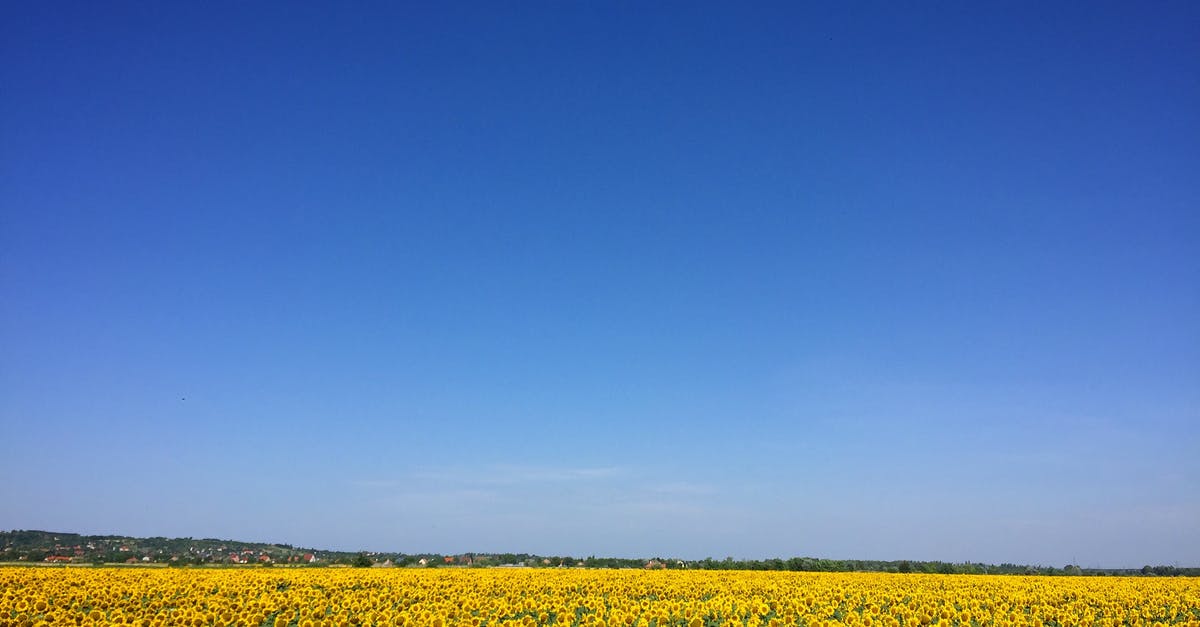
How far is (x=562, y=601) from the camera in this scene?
87.2 feet

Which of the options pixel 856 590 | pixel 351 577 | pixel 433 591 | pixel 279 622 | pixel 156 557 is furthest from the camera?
pixel 156 557

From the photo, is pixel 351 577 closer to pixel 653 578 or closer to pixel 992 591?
pixel 653 578

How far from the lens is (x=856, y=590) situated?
35.0 m

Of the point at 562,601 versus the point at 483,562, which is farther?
the point at 483,562

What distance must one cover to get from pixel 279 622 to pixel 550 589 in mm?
14229

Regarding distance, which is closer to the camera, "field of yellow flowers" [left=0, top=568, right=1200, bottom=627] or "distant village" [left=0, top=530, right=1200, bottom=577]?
"field of yellow flowers" [left=0, top=568, right=1200, bottom=627]

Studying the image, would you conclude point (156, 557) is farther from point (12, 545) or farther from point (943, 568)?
point (943, 568)

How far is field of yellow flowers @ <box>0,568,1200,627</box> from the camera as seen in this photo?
21547 millimetres

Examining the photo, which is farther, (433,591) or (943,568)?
(943,568)

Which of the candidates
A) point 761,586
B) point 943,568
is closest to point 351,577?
point 761,586

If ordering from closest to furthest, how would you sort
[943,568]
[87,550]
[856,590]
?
[856,590]
[943,568]
[87,550]

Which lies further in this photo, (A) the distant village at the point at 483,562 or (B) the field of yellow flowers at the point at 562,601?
(A) the distant village at the point at 483,562

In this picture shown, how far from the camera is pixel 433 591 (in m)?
30.7

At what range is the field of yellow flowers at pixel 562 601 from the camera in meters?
21.5
